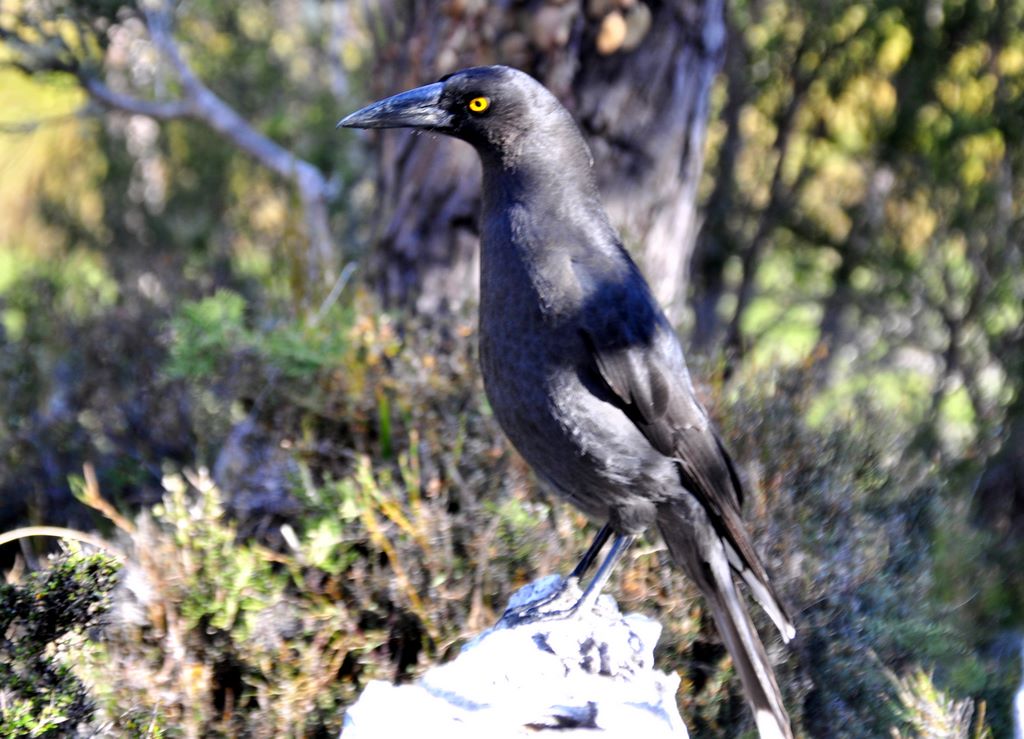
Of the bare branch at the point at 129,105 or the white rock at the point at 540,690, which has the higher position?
the bare branch at the point at 129,105

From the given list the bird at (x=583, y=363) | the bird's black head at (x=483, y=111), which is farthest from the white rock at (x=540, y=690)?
the bird's black head at (x=483, y=111)

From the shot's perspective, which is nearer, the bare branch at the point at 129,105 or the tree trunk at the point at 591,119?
the tree trunk at the point at 591,119

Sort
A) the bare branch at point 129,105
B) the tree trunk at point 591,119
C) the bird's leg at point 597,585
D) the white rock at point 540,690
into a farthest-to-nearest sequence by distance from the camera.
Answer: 1. the bare branch at point 129,105
2. the tree trunk at point 591,119
3. the bird's leg at point 597,585
4. the white rock at point 540,690

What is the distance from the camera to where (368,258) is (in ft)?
18.8

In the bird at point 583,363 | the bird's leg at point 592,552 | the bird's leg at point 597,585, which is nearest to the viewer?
the bird at point 583,363

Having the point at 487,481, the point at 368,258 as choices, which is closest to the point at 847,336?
the point at 368,258

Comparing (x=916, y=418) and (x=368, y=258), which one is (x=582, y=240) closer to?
(x=368, y=258)

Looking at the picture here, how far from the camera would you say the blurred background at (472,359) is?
3598mm

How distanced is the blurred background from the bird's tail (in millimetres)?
397

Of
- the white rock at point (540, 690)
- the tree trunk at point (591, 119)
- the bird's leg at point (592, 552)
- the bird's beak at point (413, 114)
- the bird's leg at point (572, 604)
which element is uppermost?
the tree trunk at point (591, 119)

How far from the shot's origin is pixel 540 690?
2791mm

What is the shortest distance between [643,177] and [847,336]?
265 centimetres

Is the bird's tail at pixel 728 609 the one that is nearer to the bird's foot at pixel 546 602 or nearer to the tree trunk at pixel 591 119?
the bird's foot at pixel 546 602

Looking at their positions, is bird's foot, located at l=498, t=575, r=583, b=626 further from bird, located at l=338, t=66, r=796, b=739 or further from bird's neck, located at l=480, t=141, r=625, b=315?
bird's neck, located at l=480, t=141, r=625, b=315
